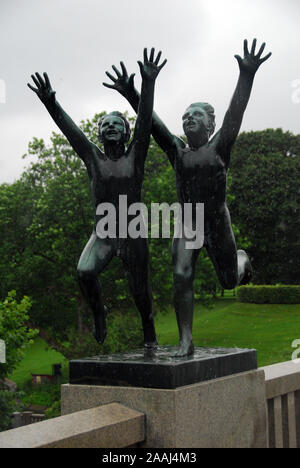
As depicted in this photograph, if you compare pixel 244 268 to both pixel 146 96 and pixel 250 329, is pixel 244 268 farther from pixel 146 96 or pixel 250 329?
pixel 250 329

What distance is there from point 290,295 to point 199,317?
5.19 metres

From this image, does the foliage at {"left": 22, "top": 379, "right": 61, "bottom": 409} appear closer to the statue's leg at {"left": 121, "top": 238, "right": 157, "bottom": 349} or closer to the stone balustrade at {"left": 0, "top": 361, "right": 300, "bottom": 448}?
the stone balustrade at {"left": 0, "top": 361, "right": 300, "bottom": 448}

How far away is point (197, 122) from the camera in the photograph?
16.5 feet

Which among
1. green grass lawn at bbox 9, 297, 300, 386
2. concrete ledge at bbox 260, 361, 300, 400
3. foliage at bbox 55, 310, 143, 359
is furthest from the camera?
green grass lawn at bbox 9, 297, 300, 386

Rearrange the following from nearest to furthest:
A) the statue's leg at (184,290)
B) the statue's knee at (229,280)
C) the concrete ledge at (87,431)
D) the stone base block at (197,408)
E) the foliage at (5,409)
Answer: the concrete ledge at (87,431) → the stone base block at (197,408) → the statue's leg at (184,290) → the statue's knee at (229,280) → the foliage at (5,409)

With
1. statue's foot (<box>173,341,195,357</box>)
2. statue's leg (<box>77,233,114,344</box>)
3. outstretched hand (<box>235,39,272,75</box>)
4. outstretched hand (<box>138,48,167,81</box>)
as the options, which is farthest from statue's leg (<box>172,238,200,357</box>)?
outstretched hand (<box>235,39,272,75</box>)

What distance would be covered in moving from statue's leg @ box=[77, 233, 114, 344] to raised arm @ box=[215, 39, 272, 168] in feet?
4.41

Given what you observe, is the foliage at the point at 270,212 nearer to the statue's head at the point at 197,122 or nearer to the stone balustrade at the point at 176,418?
the stone balustrade at the point at 176,418

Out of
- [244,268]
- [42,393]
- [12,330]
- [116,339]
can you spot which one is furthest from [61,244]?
[244,268]

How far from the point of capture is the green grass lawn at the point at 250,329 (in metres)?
22.4

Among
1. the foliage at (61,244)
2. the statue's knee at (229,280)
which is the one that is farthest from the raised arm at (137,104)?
the foliage at (61,244)

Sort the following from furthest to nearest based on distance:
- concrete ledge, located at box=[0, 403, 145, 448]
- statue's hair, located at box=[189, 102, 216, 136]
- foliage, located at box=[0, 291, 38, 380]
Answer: foliage, located at box=[0, 291, 38, 380] < statue's hair, located at box=[189, 102, 216, 136] < concrete ledge, located at box=[0, 403, 145, 448]

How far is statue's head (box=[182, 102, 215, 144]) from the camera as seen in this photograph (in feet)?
16.5

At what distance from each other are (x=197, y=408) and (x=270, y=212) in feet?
100
